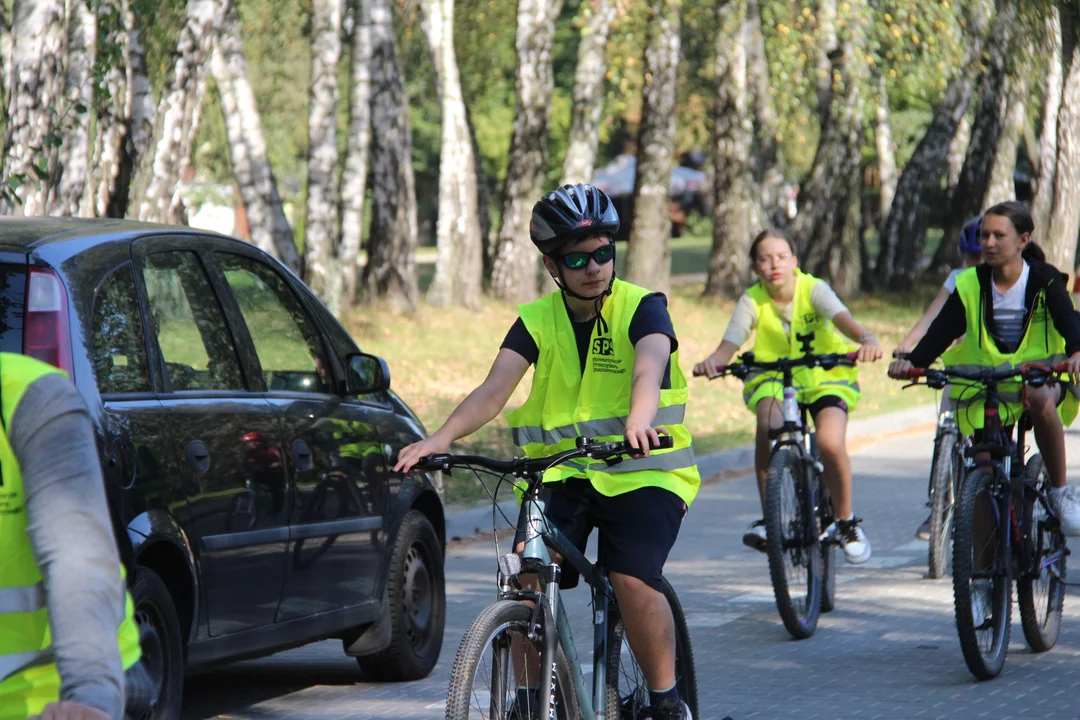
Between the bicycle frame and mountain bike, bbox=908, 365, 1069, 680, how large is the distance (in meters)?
2.44

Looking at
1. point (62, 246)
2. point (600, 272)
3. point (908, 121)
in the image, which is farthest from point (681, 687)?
point (908, 121)

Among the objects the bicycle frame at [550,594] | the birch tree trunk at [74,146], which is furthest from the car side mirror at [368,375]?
the birch tree trunk at [74,146]

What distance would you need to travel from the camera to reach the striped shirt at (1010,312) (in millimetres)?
7652

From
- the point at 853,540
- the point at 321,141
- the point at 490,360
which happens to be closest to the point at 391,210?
the point at 321,141

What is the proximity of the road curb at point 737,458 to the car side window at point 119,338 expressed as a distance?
9.39 ft

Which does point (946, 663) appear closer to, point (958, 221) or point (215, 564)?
point (215, 564)

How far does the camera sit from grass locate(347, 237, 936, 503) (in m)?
15.5

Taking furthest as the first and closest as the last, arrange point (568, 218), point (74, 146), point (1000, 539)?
point (74, 146) → point (1000, 539) → point (568, 218)

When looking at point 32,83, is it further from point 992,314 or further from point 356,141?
point 356,141

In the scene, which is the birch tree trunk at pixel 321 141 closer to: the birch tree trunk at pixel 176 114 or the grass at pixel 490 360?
the grass at pixel 490 360

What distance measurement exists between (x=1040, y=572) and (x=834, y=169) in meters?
24.1

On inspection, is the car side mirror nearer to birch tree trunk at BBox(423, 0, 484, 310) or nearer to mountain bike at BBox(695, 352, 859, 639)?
mountain bike at BBox(695, 352, 859, 639)

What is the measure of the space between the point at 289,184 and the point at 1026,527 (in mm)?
51754

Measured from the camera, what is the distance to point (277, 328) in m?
6.58
